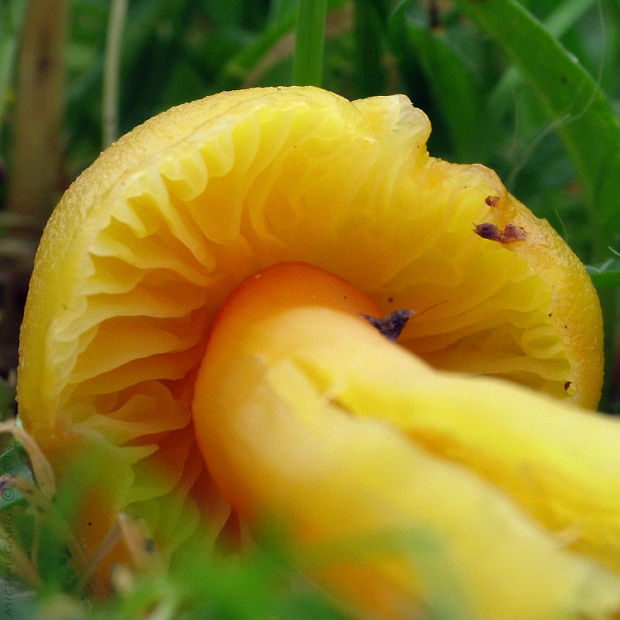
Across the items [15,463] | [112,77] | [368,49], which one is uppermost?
[368,49]

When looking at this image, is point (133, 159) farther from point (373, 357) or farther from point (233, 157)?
point (373, 357)

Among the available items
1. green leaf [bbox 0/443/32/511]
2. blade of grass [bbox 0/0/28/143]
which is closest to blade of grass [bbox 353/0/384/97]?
blade of grass [bbox 0/0/28/143]

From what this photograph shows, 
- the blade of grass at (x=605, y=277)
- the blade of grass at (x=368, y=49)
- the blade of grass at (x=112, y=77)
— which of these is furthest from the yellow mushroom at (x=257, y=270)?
the blade of grass at (x=112, y=77)

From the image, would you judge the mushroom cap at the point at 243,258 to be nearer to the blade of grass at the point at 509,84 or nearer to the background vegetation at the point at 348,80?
the background vegetation at the point at 348,80

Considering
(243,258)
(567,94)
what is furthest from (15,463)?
(567,94)

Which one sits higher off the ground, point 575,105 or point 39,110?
point 575,105

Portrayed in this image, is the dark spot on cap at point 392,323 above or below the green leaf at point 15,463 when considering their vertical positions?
above

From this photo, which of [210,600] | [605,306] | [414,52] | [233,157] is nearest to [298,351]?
[233,157]

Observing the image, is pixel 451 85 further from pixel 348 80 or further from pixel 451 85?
pixel 348 80
